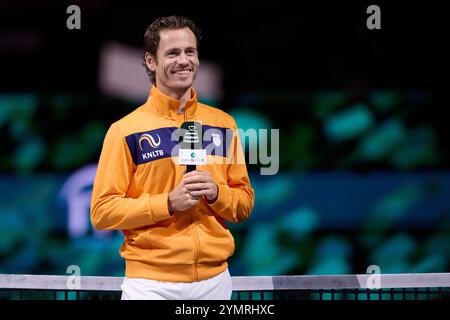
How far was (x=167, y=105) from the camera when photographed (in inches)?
82.4

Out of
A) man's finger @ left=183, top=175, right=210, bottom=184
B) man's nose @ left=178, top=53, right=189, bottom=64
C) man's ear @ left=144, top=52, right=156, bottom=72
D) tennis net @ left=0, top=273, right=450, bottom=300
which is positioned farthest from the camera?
tennis net @ left=0, top=273, right=450, bottom=300

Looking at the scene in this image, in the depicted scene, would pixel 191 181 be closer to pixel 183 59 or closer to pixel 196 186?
pixel 196 186

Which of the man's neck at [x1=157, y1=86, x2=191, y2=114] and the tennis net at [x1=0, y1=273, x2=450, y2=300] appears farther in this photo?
the tennis net at [x1=0, y1=273, x2=450, y2=300]

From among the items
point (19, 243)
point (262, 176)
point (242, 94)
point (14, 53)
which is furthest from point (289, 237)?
point (14, 53)

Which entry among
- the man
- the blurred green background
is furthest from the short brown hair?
the blurred green background

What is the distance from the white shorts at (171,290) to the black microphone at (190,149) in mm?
389

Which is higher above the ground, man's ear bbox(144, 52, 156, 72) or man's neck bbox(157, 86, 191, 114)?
man's ear bbox(144, 52, 156, 72)

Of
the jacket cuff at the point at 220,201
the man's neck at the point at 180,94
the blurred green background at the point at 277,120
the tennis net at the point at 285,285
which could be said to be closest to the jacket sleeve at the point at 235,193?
the jacket cuff at the point at 220,201

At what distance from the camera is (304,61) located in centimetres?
326

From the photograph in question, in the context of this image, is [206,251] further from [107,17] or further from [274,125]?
[107,17]

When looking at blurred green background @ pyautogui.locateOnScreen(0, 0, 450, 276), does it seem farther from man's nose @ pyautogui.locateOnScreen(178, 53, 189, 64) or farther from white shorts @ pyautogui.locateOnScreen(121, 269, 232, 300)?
white shorts @ pyautogui.locateOnScreen(121, 269, 232, 300)

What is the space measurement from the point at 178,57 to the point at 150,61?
15cm

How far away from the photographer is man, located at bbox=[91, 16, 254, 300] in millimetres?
1959

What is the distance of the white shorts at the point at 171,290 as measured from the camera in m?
1.99
